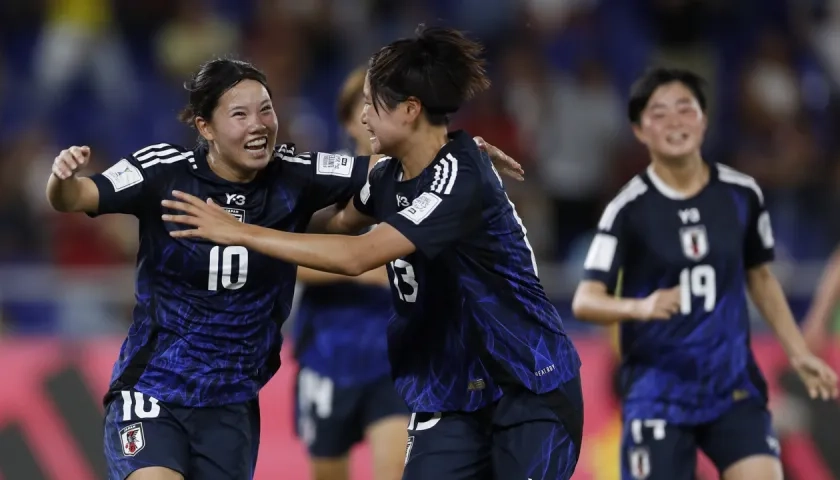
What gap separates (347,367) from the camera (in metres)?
6.81

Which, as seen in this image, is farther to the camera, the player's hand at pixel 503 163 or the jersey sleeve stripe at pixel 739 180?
the jersey sleeve stripe at pixel 739 180

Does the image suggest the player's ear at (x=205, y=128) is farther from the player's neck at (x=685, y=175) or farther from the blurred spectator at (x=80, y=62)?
the blurred spectator at (x=80, y=62)

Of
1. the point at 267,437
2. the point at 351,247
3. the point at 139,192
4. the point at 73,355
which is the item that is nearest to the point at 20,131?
the point at 73,355

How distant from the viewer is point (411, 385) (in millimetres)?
5125

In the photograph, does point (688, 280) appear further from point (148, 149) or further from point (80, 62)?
point (80, 62)

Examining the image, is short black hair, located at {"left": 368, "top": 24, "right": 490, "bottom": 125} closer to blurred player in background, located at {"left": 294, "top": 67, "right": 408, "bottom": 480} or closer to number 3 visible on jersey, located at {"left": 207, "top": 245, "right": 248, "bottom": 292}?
number 3 visible on jersey, located at {"left": 207, "top": 245, "right": 248, "bottom": 292}

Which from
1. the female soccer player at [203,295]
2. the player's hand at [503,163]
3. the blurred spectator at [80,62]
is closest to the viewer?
the female soccer player at [203,295]

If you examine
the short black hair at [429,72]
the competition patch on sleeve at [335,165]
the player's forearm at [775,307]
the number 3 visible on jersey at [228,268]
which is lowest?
the player's forearm at [775,307]

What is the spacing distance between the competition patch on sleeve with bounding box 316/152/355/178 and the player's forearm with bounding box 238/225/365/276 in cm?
77

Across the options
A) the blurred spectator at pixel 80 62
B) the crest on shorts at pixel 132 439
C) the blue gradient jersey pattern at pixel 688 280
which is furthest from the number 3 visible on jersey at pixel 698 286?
the blurred spectator at pixel 80 62

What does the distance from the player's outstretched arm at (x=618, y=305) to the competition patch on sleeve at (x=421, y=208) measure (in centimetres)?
124

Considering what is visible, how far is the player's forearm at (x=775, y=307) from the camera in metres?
6.27

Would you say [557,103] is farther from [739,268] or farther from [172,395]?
[172,395]

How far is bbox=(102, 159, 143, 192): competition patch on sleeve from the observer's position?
5.09 meters
